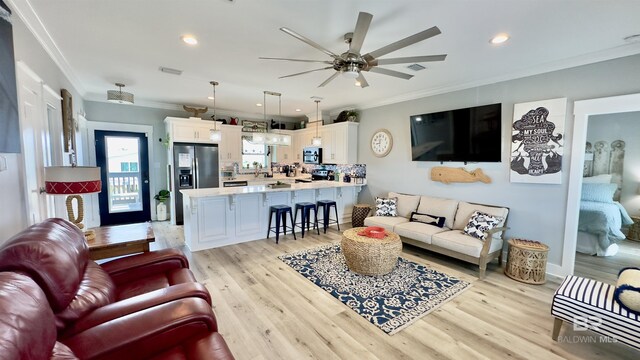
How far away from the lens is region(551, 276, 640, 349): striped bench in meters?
1.88

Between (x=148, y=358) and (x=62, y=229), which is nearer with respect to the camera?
(x=148, y=358)

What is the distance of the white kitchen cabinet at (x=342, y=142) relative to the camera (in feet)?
19.8

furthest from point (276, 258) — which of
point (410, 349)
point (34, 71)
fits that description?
point (34, 71)

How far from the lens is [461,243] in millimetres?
3482

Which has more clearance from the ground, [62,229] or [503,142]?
[503,142]

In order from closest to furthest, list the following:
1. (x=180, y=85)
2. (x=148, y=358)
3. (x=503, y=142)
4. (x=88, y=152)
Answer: (x=148, y=358)
(x=503, y=142)
(x=180, y=85)
(x=88, y=152)

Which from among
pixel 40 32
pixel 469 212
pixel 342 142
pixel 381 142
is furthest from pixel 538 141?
pixel 40 32

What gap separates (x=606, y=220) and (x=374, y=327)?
4002 millimetres

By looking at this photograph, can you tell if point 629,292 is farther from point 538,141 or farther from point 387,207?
point 387,207

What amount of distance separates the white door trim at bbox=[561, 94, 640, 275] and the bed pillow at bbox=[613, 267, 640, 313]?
1255 mm

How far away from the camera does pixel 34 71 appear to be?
248cm

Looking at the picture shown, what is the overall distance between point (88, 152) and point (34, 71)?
11.2 feet

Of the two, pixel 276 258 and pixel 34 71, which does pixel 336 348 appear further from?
pixel 34 71

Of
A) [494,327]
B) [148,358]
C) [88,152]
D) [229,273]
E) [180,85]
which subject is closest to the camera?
[148,358]
